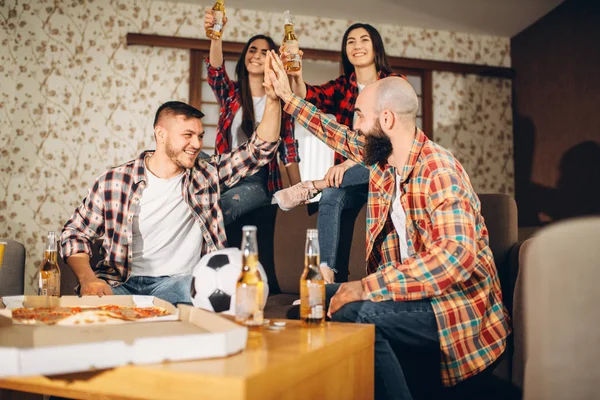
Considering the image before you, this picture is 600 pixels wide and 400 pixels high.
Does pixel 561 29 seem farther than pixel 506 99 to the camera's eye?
No

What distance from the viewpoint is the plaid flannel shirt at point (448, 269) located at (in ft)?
4.33

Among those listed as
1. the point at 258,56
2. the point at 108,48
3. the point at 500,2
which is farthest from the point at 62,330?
the point at 500,2

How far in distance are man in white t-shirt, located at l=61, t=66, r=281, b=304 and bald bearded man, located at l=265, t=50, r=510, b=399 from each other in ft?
2.21

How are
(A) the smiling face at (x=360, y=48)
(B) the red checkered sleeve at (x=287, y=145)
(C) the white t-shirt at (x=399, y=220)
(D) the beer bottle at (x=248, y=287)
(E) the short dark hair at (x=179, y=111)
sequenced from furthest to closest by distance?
(B) the red checkered sleeve at (x=287, y=145)
(A) the smiling face at (x=360, y=48)
(E) the short dark hair at (x=179, y=111)
(C) the white t-shirt at (x=399, y=220)
(D) the beer bottle at (x=248, y=287)

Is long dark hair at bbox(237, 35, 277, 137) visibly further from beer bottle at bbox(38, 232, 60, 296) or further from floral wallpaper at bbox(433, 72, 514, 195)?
floral wallpaper at bbox(433, 72, 514, 195)

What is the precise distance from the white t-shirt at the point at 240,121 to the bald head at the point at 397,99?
3.50 feet

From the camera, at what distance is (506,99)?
4.93 metres

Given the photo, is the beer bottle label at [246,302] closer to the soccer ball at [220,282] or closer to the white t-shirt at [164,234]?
the soccer ball at [220,282]

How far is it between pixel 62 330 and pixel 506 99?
486cm

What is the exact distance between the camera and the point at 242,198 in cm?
226

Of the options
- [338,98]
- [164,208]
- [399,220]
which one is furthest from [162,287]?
[338,98]

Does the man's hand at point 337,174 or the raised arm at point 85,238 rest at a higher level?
the man's hand at point 337,174

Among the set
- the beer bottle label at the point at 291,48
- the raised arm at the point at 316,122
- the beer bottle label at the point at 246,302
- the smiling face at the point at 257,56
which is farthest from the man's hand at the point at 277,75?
the beer bottle label at the point at 246,302

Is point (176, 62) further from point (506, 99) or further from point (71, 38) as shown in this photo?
point (506, 99)
